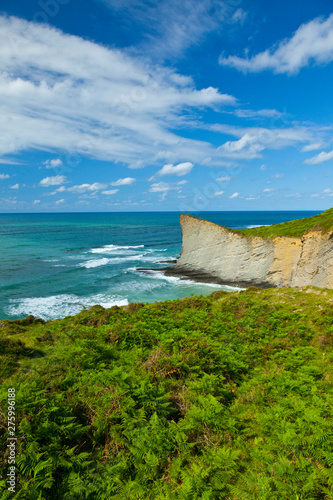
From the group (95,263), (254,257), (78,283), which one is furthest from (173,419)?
(95,263)

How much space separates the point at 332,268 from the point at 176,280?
19.6m

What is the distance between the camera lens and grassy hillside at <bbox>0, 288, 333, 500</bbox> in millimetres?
4523

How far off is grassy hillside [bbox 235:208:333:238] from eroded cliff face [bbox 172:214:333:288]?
771 mm

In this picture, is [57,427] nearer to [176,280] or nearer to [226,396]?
[226,396]

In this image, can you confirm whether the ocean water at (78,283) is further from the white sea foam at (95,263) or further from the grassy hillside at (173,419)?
the grassy hillside at (173,419)

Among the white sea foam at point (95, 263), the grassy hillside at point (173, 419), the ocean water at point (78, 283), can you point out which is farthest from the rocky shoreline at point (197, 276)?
the grassy hillside at point (173, 419)

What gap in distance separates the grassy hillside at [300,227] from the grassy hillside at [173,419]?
2037cm

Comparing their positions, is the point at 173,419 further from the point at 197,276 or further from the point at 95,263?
the point at 95,263

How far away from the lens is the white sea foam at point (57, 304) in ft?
81.6

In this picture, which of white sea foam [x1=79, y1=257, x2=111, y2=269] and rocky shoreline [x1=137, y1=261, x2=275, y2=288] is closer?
rocky shoreline [x1=137, y1=261, x2=275, y2=288]

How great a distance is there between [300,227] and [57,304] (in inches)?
1153

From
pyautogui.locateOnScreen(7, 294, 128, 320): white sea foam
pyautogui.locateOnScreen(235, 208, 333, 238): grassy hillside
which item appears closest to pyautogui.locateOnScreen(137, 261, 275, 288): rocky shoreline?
pyautogui.locateOnScreen(235, 208, 333, 238): grassy hillside

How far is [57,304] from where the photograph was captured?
27391mm

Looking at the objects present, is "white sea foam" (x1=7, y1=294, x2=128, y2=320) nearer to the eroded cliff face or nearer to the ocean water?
the ocean water
